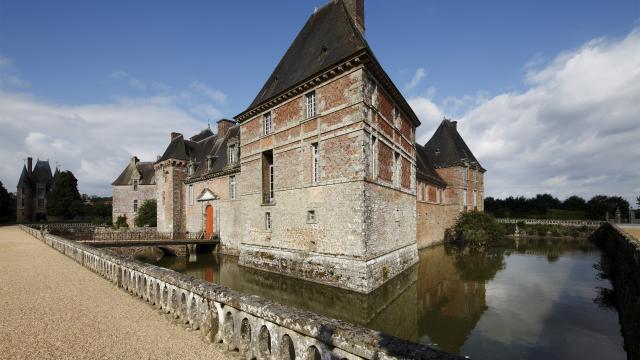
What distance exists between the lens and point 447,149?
2914 centimetres

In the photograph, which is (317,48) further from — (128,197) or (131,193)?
(128,197)

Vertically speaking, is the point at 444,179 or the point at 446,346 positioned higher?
the point at 444,179

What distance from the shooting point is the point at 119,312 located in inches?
232

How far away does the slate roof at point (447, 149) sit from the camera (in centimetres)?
2852

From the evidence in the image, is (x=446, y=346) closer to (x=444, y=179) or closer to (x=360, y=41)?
(x=360, y=41)

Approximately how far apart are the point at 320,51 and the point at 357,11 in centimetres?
276

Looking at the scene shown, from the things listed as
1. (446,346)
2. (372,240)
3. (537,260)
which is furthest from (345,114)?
(537,260)

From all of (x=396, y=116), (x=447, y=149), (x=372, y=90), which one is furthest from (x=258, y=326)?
(x=447, y=149)

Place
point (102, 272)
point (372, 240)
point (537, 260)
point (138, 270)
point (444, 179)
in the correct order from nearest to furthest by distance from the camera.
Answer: point (138, 270) → point (102, 272) → point (372, 240) → point (537, 260) → point (444, 179)

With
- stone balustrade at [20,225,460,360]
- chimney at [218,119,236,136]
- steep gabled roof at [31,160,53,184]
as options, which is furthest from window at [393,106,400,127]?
steep gabled roof at [31,160,53,184]

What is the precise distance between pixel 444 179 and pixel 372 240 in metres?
19.4

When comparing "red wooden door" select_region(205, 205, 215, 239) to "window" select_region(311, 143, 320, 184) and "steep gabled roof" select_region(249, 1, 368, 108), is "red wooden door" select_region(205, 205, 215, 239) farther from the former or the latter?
"window" select_region(311, 143, 320, 184)

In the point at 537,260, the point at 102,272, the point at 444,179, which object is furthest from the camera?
the point at 444,179

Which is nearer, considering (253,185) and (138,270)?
(138,270)
